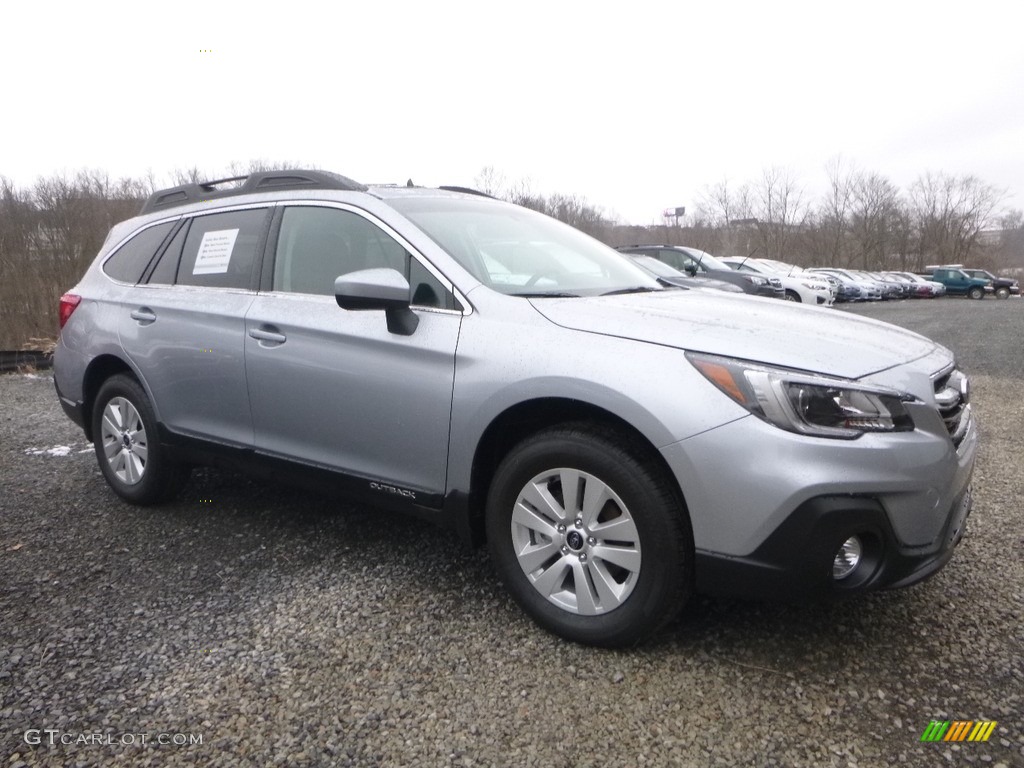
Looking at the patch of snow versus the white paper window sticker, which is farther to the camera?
the patch of snow

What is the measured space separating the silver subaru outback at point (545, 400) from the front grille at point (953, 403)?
0.01 m

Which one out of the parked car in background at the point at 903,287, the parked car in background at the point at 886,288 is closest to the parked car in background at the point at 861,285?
the parked car in background at the point at 886,288

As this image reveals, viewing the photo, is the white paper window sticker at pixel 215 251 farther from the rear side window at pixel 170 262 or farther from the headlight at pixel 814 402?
the headlight at pixel 814 402

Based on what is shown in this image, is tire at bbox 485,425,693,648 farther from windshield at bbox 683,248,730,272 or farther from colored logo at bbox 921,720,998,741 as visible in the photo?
windshield at bbox 683,248,730,272

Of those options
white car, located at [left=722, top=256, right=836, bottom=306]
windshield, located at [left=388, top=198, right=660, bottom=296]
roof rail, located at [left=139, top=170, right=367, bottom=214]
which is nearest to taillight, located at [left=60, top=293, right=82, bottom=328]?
roof rail, located at [left=139, top=170, right=367, bottom=214]

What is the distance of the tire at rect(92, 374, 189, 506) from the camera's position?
4023 millimetres

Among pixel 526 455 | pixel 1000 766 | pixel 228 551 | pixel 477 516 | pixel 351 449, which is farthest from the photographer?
pixel 228 551

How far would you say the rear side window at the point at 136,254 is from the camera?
4242 millimetres

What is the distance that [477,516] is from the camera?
2924 mm

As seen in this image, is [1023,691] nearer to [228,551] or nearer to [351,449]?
[351,449]

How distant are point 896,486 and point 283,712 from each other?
6.40 feet

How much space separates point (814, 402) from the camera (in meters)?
2.25

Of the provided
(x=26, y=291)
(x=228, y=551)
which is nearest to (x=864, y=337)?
(x=228, y=551)

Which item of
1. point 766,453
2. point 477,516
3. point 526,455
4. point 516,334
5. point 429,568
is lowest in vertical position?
point 429,568
